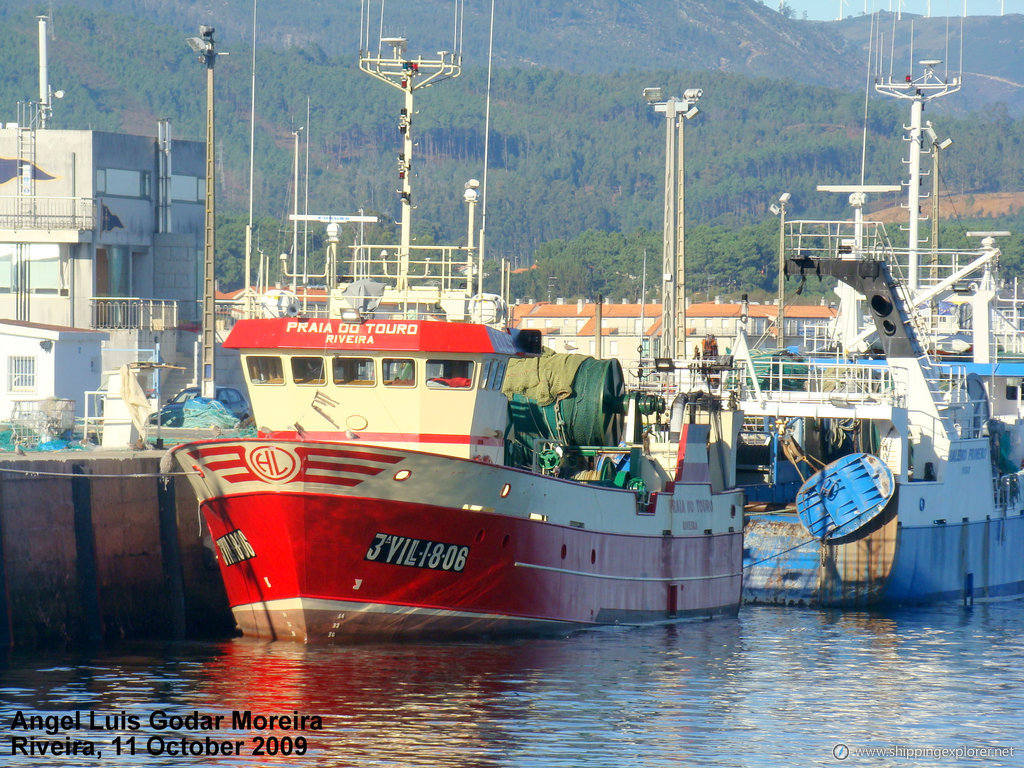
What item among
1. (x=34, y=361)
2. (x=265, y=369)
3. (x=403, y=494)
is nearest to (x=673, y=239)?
(x=34, y=361)

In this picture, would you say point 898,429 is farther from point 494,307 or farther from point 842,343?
point 494,307

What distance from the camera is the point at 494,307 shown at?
90.2ft

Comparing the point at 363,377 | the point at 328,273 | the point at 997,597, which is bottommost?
the point at 997,597

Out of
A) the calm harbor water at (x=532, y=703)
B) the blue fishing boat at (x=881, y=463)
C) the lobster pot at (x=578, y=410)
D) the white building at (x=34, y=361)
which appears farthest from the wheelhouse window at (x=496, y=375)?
the white building at (x=34, y=361)

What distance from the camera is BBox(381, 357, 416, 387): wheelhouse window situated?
24922 millimetres

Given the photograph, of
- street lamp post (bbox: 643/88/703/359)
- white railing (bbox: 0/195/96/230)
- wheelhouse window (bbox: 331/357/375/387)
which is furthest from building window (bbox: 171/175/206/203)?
wheelhouse window (bbox: 331/357/375/387)

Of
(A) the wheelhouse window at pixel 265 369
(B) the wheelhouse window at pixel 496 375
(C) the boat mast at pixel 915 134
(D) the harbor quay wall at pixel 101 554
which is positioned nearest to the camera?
(D) the harbor quay wall at pixel 101 554

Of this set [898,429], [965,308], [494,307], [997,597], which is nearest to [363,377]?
[494,307]

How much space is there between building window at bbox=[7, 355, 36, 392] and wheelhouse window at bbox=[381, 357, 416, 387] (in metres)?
16.1

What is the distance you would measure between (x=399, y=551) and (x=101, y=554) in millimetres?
4803

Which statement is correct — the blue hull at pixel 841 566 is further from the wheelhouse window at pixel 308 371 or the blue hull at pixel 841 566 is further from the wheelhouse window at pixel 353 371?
the wheelhouse window at pixel 308 371

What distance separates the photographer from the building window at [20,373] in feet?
123

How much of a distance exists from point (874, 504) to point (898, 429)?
212cm

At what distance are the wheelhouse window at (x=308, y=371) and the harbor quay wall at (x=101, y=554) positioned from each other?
2.80m
